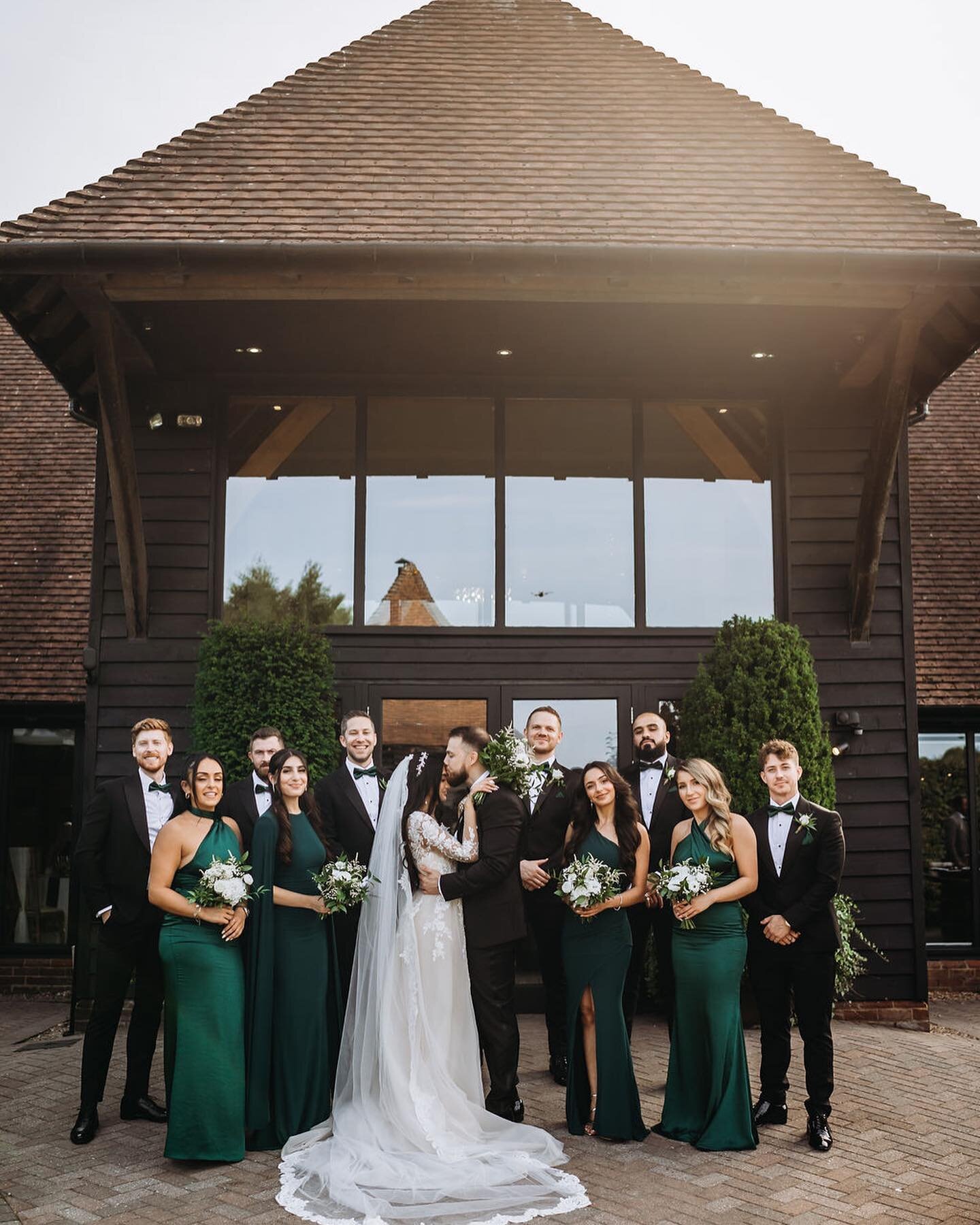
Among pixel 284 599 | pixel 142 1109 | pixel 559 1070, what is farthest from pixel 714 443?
pixel 142 1109

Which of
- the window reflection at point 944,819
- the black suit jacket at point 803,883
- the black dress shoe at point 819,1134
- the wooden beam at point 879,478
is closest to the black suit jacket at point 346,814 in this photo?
the black suit jacket at point 803,883

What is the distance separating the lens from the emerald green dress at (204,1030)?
5.32 m

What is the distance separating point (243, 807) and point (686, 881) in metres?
2.53

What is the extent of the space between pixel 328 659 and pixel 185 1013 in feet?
12.2

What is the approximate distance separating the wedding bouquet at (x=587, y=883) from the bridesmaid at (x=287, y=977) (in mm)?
1206

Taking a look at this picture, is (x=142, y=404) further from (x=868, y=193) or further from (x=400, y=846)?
(x=868, y=193)

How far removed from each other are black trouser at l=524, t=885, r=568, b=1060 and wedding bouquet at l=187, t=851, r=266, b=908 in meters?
1.84

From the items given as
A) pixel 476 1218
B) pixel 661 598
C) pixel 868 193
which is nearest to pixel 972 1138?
pixel 476 1218

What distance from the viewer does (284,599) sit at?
30.8 ft

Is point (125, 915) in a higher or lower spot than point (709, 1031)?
higher

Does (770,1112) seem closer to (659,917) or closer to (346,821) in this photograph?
(659,917)

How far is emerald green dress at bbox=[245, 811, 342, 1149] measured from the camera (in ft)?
18.4

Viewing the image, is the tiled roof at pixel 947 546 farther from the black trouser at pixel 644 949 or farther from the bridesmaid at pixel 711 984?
the bridesmaid at pixel 711 984

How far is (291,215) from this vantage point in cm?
809
